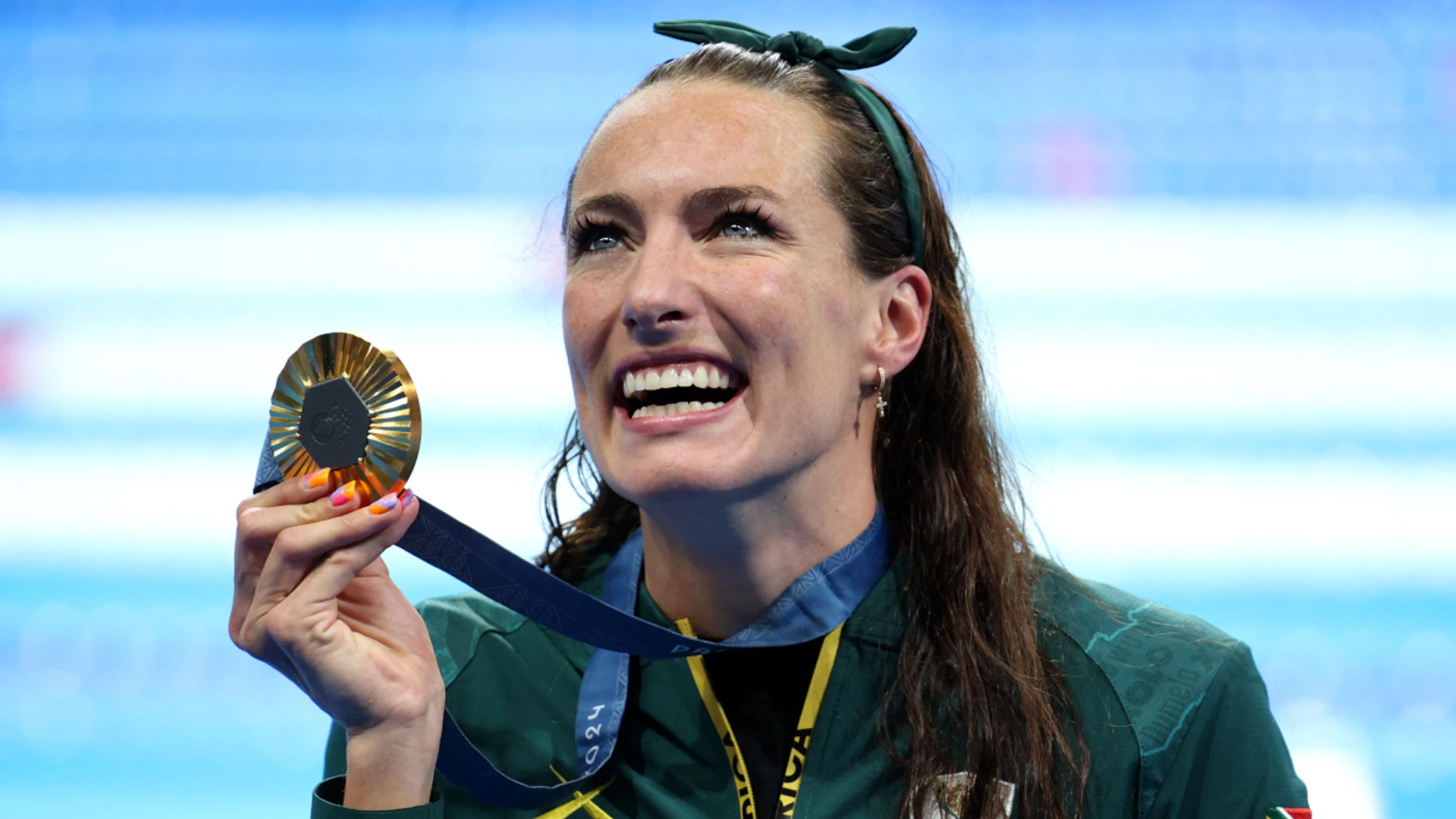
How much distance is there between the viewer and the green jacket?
1.67 meters

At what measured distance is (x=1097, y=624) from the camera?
71.7 inches

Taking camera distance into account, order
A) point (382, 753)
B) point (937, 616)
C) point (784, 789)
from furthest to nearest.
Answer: point (937, 616) < point (784, 789) < point (382, 753)

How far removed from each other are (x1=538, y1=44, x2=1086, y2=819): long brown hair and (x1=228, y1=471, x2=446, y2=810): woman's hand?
18.1 inches

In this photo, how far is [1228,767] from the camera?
5.50 ft

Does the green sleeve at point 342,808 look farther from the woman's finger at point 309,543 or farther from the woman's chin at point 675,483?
the woman's chin at point 675,483

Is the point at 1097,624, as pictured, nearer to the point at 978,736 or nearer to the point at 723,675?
the point at 978,736

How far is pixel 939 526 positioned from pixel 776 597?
25cm

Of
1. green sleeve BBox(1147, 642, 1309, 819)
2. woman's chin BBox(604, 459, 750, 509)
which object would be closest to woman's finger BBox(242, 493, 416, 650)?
woman's chin BBox(604, 459, 750, 509)

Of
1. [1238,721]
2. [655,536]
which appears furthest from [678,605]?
[1238,721]

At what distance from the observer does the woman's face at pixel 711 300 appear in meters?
1.63

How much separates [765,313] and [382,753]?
0.65 meters

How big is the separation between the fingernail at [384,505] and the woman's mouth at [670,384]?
359 mm

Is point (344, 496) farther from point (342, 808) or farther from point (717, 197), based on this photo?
point (717, 197)

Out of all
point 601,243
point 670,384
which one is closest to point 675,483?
point 670,384
